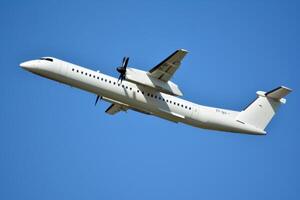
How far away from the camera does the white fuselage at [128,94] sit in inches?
1200

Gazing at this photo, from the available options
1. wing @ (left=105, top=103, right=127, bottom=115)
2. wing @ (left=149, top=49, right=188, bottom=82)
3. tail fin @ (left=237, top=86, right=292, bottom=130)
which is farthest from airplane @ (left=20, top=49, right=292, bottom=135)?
wing @ (left=105, top=103, right=127, bottom=115)

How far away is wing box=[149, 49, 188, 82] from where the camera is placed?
28656 millimetres

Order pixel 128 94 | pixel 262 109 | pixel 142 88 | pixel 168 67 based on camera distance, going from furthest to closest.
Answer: pixel 262 109 < pixel 142 88 < pixel 128 94 < pixel 168 67

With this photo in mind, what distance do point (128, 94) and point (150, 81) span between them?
1.65 metres

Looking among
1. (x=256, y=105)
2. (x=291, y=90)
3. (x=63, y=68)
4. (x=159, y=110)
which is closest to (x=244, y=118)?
(x=256, y=105)

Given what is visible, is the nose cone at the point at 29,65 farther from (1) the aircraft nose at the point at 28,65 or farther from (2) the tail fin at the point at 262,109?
(2) the tail fin at the point at 262,109

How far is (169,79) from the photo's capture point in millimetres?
30688

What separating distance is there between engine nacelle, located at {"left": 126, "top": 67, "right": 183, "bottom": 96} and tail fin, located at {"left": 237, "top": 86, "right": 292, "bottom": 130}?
218 inches

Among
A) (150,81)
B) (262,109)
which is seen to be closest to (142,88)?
(150,81)

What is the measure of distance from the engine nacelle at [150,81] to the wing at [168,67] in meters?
0.29

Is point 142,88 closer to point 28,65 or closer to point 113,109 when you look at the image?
point 113,109

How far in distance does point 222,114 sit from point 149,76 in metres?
5.88

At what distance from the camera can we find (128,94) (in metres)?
30.5

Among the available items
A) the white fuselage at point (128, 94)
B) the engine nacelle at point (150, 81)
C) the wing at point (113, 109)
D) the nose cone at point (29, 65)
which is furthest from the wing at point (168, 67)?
the nose cone at point (29, 65)
